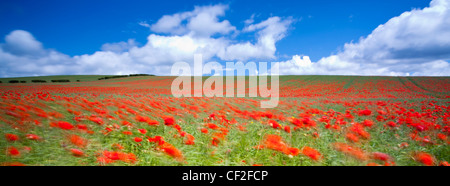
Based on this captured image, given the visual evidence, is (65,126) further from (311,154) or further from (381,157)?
(381,157)

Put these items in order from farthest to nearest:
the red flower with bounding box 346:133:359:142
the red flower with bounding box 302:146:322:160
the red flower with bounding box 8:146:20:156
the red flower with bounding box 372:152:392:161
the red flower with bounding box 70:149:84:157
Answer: the red flower with bounding box 346:133:359:142, the red flower with bounding box 302:146:322:160, the red flower with bounding box 372:152:392:161, the red flower with bounding box 70:149:84:157, the red flower with bounding box 8:146:20:156

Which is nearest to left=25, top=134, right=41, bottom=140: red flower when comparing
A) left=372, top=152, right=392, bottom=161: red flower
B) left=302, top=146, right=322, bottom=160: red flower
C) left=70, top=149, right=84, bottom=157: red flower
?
left=70, top=149, right=84, bottom=157: red flower

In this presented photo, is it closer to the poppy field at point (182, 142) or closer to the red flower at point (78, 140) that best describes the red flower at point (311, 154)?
the poppy field at point (182, 142)

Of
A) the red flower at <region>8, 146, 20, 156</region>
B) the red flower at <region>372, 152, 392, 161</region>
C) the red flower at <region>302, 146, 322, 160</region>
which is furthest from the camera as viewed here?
the red flower at <region>302, 146, 322, 160</region>

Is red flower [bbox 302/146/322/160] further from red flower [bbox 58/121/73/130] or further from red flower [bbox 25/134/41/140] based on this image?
red flower [bbox 25/134/41/140]

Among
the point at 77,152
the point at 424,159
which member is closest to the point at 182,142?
the point at 77,152

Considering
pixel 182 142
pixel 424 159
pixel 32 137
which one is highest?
pixel 32 137

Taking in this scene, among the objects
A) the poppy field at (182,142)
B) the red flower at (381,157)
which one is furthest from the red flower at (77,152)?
the red flower at (381,157)

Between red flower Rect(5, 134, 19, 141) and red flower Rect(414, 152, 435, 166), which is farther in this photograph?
red flower Rect(414, 152, 435, 166)
